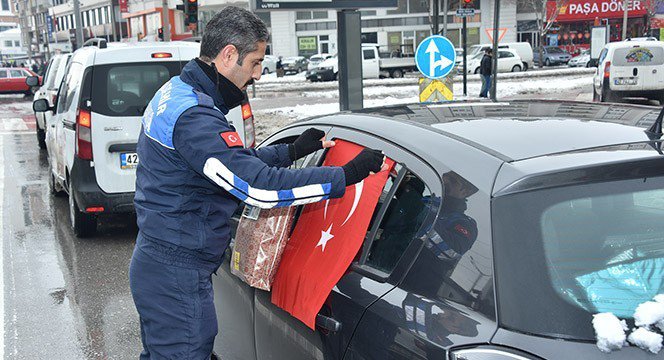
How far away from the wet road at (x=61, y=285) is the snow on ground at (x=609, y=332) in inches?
144

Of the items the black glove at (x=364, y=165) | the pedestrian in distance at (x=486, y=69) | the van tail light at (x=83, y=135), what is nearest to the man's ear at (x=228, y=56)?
the black glove at (x=364, y=165)

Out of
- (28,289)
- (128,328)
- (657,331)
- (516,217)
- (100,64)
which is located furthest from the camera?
(100,64)

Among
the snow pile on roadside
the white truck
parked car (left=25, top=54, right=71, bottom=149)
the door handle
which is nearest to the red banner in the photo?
the white truck

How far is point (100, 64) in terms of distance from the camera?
7.40m

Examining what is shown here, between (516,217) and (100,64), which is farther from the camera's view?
(100,64)

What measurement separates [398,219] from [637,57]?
1854 cm

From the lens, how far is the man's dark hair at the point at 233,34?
2.74 meters

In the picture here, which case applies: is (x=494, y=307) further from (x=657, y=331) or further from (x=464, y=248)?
(x=657, y=331)

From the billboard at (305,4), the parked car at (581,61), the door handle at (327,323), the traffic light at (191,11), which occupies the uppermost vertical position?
the traffic light at (191,11)

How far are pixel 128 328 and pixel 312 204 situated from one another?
295 cm

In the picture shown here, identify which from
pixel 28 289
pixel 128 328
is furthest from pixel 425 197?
pixel 28 289

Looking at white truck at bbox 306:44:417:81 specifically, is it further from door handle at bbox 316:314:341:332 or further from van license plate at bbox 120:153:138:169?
door handle at bbox 316:314:341:332

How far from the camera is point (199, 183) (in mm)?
2646

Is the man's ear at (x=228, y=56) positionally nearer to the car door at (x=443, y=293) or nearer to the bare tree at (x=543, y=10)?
the car door at (x=443, y=293)
